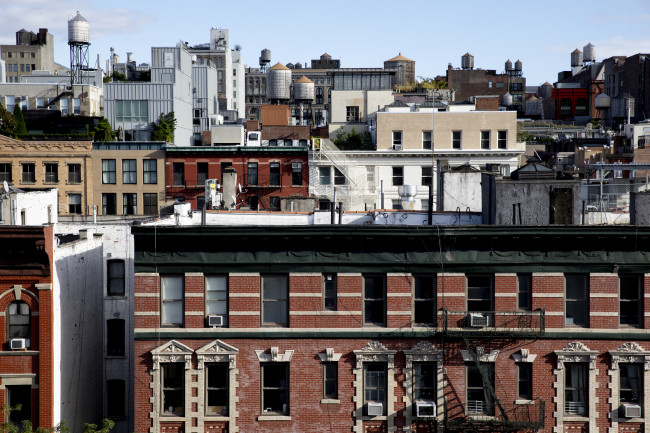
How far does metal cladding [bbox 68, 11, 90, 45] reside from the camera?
103 meters

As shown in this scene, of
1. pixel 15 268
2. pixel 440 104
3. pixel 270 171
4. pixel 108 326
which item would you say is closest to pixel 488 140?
pixel 440 104

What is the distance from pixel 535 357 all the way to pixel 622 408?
2.98 m

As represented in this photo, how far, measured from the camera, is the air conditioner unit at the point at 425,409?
2659cm

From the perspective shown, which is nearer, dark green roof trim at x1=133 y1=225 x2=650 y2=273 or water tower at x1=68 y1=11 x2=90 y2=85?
dark green roof trim at x1=133 y1=225 x2=650 y2=273

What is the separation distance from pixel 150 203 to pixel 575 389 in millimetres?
53741

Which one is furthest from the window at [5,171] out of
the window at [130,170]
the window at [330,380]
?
the window at [330,380]

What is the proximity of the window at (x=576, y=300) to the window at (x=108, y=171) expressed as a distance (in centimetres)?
5479

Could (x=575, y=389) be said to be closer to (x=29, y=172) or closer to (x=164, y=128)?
(x=29, y=172)

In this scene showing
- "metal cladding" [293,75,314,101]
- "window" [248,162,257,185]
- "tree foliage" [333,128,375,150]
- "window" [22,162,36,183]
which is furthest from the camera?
"metal cladding" [293,75,314,101]

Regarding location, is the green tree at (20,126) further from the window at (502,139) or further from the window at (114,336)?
the window at (114,336)

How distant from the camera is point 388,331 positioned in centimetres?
2695

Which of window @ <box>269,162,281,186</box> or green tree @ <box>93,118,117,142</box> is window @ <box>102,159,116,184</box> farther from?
window @ <box>269,162,281,186</box>

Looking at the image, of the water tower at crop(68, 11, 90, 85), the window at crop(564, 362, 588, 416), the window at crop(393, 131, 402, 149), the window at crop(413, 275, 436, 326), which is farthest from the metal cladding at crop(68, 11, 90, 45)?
the window at crop(564, 362, 588, 416)

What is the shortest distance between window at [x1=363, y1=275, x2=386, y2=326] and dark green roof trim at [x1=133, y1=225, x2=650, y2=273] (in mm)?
426
